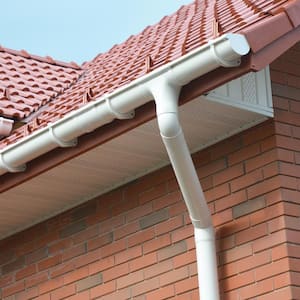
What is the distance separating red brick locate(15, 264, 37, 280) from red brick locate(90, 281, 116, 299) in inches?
28.9

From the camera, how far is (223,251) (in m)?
5.95

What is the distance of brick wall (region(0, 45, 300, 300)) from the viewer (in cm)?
573

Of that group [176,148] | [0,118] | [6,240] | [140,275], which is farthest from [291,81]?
[6,240]

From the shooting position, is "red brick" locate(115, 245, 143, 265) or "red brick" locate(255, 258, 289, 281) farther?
"red brick" locate(115, 245, 143, 265)

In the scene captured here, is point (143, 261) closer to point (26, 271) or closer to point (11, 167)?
point (11, 167)

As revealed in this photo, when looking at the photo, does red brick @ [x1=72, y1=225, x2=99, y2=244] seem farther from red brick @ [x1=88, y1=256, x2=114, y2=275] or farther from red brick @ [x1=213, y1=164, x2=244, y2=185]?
red brick @ [x1=213, y1=164, x2=244, y2=185]

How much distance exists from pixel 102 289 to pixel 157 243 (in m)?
0.54

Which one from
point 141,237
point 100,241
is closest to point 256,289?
point 141,237

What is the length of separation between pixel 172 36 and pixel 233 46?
96.7 inches

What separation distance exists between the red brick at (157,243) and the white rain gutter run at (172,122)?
50 cm

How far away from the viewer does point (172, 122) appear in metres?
5.45

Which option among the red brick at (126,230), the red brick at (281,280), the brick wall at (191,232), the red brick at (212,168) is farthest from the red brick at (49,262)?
the red brick at (281,280)

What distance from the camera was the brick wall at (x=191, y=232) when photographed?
5727 mm

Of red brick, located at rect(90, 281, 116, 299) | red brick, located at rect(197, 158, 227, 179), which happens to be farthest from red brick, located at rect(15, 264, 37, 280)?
red brick, located at rect(197, 158, 227, 179)
